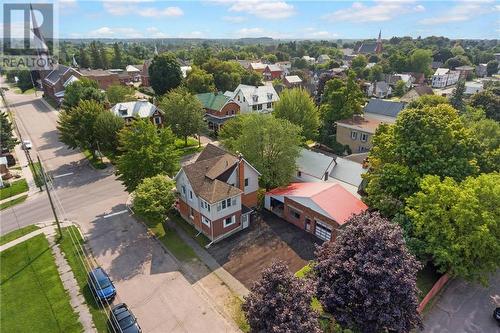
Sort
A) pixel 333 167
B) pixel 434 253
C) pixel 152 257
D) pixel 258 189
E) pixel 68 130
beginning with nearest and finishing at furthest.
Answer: pixel 434 253 → pixel 152 257 → pixel 258 189 → pixel 333 167 → pixel 68 130

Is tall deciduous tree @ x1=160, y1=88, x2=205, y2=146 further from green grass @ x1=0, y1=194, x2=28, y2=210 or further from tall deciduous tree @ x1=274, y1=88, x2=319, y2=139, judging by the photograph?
green grass @ x1=0, y1=194, x2=28, y2=210

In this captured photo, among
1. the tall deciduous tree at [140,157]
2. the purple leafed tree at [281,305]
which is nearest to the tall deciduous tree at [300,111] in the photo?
the tall deciduous tree at [140,157]

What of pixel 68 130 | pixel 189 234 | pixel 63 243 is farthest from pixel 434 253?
pixel 68 130

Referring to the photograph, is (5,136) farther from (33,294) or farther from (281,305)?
(281,305)

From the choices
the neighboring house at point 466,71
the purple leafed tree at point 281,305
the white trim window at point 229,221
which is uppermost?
the neighboring house at point 466,71

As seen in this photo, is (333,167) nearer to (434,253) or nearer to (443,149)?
(443,149)

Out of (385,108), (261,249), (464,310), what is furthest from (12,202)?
(385,108)

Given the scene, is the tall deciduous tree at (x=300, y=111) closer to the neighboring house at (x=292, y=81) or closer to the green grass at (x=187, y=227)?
the green grass at (x=187, y=227)
